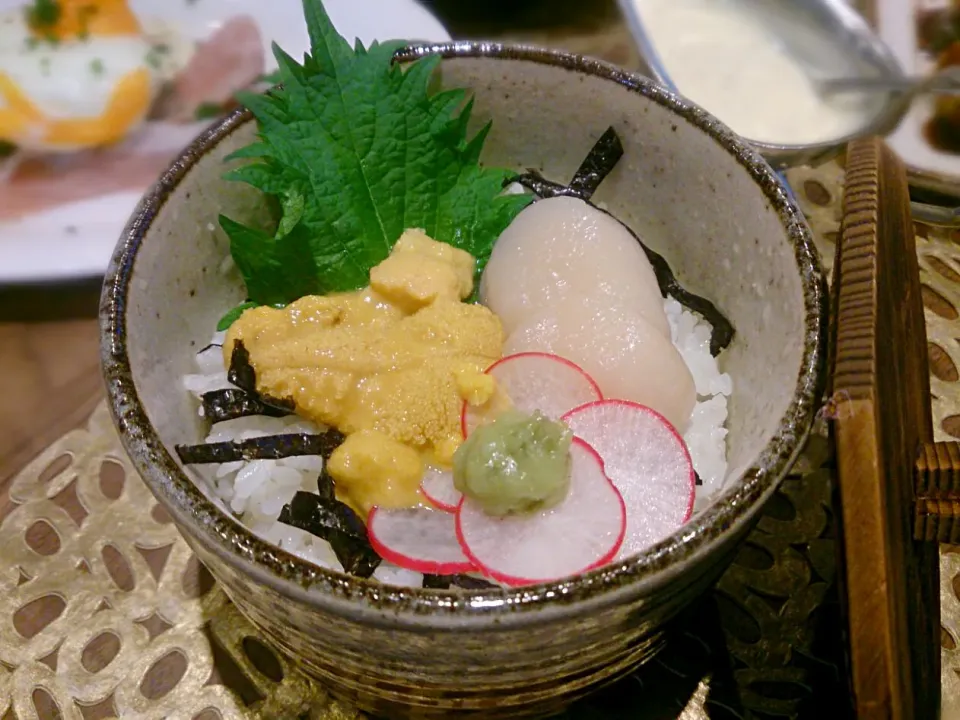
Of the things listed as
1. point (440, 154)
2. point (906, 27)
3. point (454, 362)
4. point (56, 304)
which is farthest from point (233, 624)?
point (906, 27)

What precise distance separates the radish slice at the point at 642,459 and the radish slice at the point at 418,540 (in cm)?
25

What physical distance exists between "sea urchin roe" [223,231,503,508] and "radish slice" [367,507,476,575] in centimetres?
3

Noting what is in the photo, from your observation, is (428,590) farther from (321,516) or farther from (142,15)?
(142,15)

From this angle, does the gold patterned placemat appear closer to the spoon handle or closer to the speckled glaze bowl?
the speckled glaze bowl

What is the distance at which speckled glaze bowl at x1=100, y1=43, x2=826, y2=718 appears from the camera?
0.98 meters

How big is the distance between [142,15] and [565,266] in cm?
211

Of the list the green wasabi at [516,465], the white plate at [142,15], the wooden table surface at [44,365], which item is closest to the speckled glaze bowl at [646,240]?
the green wasabi at [516,465]

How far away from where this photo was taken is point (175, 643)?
1518mm

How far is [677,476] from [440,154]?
773mm

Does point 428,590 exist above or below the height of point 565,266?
below

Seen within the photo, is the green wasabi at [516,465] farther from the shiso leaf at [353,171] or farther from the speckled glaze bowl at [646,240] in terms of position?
the shiso leaf at [353,171]

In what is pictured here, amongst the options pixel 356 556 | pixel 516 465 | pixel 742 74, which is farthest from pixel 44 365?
Result: pixel 742 74

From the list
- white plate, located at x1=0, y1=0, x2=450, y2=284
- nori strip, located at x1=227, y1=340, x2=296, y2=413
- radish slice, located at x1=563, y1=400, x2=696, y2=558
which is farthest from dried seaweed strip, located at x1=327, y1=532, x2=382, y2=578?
white plate, located at x1=0, y1=0, x2=450, y2=284

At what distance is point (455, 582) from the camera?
123 centimetres
